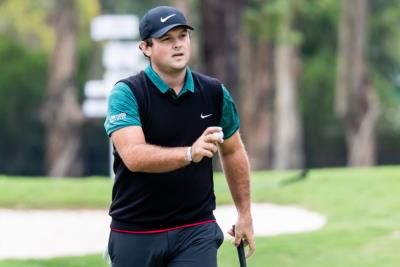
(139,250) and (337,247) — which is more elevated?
(139,250)

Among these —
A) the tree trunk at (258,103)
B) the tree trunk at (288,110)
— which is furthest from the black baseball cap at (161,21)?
the tree trunk at (258,103)

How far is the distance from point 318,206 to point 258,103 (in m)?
25.6

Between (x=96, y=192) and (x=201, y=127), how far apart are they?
12396 mm

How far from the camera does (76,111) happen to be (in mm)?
39562

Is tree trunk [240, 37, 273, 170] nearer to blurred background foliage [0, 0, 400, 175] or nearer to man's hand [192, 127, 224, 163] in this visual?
blurred background foliage [0, 0, 400, 175]

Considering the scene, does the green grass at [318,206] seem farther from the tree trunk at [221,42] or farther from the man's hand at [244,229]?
the tree trunk at [221,42]

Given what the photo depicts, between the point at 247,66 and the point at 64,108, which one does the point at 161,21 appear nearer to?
the point at 64,108

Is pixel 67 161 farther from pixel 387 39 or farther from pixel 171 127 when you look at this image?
pixel 171 127

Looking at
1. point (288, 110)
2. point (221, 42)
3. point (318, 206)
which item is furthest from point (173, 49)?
point (288, 110)

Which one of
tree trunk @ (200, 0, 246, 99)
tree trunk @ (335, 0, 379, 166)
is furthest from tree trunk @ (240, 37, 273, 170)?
tree trunk @ (200, 0, 246, 99)

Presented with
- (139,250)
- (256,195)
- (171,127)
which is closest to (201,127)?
(171,127)

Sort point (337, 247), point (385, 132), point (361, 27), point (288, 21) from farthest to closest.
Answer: point (385, 132), point (288, 21), point (361, 27), point (337, 247)

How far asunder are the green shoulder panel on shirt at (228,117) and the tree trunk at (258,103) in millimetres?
35113

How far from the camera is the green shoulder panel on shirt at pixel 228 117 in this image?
5895mm
